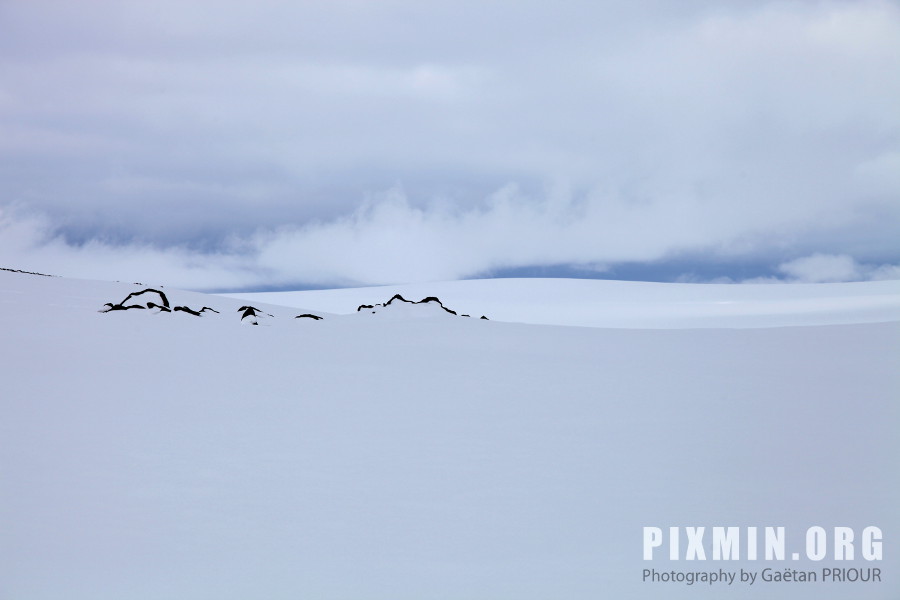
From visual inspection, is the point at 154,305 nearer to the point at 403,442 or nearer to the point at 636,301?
the point at 403,442

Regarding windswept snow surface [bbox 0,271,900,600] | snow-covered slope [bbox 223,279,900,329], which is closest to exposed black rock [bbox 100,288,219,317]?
windswept snow surface [bbox 0,271,900,600]

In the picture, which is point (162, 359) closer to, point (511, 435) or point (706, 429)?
point (511, 435)

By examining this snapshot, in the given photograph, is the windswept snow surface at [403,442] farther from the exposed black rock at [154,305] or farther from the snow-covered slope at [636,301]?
the snow-covered slope at [636,301]

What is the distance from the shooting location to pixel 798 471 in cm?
382

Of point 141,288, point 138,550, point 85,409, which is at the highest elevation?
point 141,288

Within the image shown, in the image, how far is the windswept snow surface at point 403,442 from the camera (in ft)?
9.77

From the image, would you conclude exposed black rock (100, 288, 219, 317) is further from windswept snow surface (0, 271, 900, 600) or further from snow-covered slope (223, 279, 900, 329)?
snow-covered slope (223, 279, 900, 329)

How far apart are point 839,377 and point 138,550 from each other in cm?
421

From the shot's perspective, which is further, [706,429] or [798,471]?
[706,429]

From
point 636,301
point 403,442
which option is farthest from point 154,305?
point 636,301

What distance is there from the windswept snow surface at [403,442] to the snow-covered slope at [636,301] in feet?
14.2

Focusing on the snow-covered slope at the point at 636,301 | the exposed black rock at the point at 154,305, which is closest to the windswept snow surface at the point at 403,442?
the exposed black rock at the point at 154,305

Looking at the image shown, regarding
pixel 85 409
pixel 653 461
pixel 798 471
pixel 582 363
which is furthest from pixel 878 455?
pixel 85 409

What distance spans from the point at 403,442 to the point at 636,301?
1018 cm
